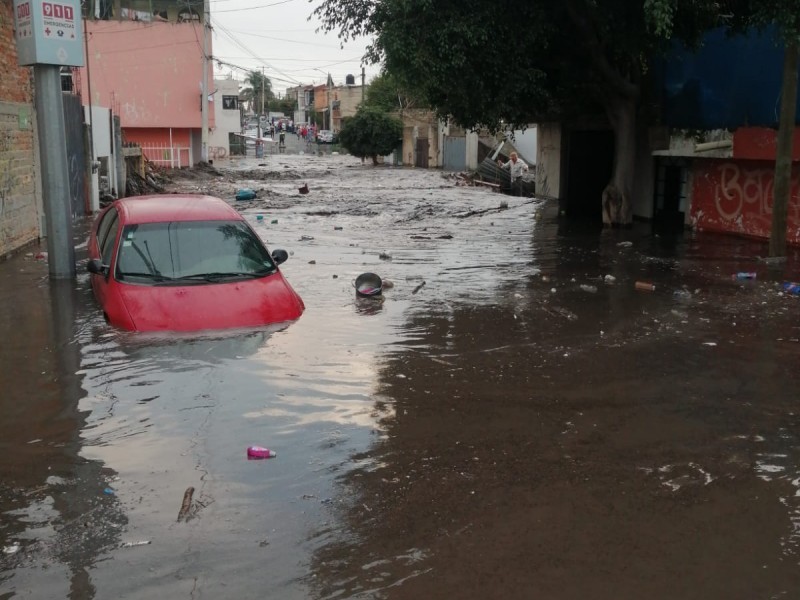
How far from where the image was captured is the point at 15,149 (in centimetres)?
1412

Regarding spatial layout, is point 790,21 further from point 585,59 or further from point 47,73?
point 47,73

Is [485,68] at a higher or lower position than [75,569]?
higher

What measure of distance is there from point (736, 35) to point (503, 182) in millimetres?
16920

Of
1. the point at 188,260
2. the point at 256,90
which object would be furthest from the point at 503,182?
the point at 256,90

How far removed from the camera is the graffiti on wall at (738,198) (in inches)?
582

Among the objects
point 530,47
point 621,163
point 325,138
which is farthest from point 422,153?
point 530,47

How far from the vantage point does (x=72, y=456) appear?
17.4 feet

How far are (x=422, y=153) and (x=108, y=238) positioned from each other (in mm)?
46729

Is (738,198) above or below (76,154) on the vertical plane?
below

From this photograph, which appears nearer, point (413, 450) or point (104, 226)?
point (413, 450)

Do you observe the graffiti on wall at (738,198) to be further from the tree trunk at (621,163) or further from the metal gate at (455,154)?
the metal gate at (455,154)

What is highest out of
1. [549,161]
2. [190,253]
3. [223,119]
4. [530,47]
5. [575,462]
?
[223,119]

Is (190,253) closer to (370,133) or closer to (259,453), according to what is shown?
(259,453)

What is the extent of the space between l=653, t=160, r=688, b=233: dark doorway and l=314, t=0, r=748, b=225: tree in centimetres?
120
